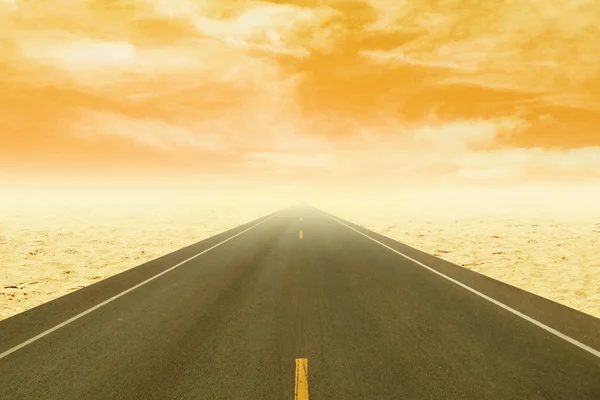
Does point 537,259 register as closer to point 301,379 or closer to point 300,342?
point 300,342

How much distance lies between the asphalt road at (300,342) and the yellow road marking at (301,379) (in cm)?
7

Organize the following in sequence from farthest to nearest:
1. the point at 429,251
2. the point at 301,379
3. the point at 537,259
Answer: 1. the point at 429,251
2. the point at 537,259
3. the point at 301,379

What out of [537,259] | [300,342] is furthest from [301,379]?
[537,259]

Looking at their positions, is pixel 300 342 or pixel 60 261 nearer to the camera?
pixel 300 342

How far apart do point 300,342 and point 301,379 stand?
1148mm

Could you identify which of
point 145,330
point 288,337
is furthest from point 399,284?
point 145,330

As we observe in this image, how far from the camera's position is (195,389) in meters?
4.26

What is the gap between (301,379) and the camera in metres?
4.38

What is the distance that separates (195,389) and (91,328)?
10.7ft

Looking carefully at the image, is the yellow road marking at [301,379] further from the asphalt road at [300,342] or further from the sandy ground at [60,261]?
the sandy ground at [60,261]

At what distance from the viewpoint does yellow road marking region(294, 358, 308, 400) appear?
4.03m

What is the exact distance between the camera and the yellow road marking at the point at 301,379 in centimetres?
403

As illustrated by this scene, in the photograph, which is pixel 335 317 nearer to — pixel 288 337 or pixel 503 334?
pixel 288 337

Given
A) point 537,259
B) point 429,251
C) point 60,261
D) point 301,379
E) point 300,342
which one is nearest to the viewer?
point 301,379
